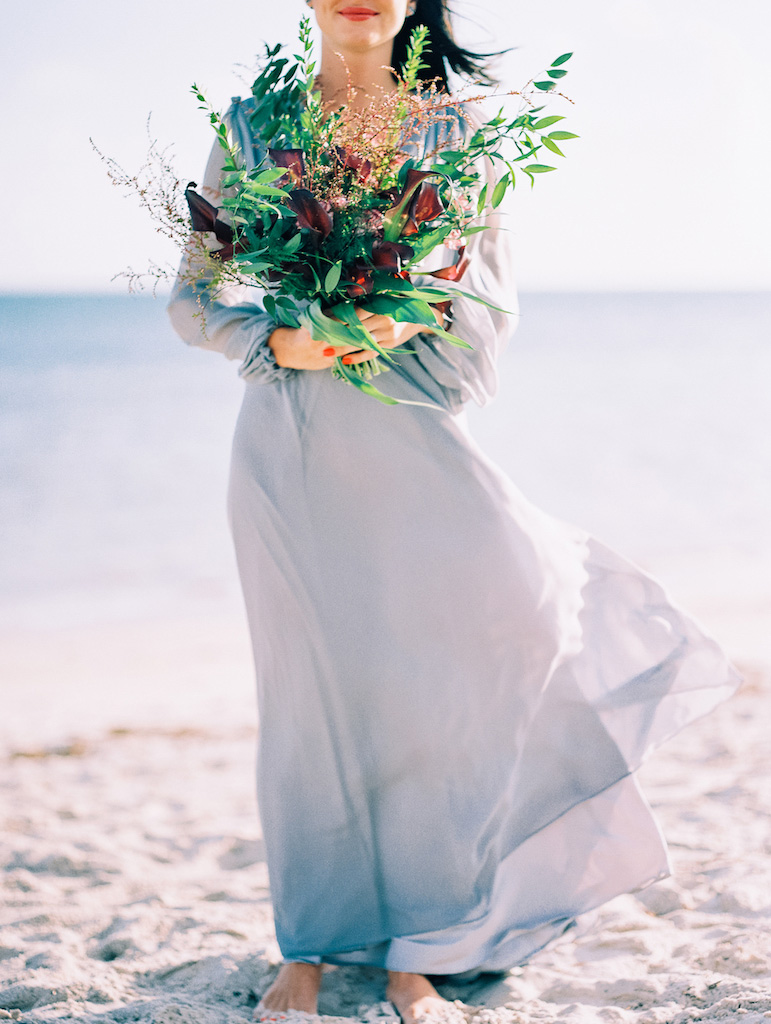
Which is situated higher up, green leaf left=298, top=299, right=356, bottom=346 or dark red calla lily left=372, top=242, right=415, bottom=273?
dark red calla lily left=372, top=242, right=415, bottom=273

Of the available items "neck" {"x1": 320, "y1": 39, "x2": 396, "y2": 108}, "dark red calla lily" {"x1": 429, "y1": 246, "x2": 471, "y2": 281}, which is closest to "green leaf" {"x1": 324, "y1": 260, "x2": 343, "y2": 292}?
"dark red calla lily" {"x1": 429, "y1": 246, "x2": 471, "y2": 281}

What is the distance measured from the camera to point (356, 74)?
7.13 ft

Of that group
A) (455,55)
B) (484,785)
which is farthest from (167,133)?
(484,785)

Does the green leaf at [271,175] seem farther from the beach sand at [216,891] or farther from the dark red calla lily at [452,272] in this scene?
the beach sand at [216,891]

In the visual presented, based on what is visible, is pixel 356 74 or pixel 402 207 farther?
pixel 356 74

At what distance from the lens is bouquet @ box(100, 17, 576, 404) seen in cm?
169

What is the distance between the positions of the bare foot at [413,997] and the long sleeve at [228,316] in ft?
4.38

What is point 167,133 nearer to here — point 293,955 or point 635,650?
point 635,650

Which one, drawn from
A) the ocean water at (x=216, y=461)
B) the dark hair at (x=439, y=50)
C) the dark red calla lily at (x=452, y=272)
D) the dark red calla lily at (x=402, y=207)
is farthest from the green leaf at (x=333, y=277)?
the ocean water at (x=216, y=461)

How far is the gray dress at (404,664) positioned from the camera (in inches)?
80.2

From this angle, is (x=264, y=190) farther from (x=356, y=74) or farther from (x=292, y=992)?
(x=292, y=992)

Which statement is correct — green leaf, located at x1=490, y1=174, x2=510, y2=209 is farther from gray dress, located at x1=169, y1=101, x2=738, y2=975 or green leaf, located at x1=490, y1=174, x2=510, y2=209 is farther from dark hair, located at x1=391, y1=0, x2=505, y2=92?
dark hair, located at x1=391, y1=0, x2=505, y2=92

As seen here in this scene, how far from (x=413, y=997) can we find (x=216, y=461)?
9336 mm

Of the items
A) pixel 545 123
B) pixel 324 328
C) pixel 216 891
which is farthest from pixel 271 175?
pixel 216 891
